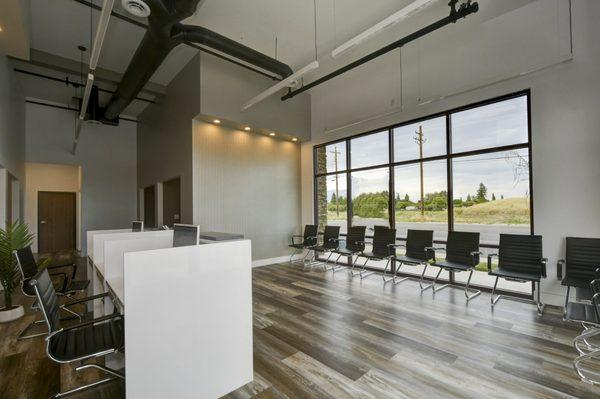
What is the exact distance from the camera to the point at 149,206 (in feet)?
29.0

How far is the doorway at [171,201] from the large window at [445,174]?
12.9 feet

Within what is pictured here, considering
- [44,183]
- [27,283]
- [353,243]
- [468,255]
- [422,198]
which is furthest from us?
[44,183]

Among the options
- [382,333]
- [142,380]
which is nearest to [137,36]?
[142,380]

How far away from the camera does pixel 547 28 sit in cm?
390

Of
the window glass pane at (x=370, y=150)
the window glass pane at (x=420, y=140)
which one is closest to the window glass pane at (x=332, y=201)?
the window glass pane at (x=370, y=150)

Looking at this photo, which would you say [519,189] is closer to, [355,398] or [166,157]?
[355,398]

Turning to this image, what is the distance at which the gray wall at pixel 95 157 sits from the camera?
794 centimetres

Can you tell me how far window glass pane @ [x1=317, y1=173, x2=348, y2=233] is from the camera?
22.8ft

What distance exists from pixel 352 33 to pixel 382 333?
4763 millimetres

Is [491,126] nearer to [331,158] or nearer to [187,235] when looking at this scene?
[331,158]

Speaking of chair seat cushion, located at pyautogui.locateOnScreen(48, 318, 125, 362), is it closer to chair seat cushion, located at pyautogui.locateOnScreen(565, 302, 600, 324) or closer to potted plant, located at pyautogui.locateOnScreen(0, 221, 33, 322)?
potted plant, located at pyautogui.locateOnScreen(0, 221, 33, 322)

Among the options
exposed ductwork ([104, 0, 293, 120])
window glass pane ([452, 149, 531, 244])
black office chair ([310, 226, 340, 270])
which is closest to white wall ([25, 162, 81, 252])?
exposed ductwork ([104, 0, 293, 120])

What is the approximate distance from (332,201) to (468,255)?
344cm

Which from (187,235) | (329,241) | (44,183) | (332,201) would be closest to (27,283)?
(187,235)
